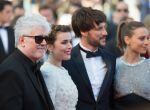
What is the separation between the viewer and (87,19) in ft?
20.4

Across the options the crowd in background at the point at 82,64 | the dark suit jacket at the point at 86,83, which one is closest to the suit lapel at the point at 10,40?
the crowd in background at the point at 82,64

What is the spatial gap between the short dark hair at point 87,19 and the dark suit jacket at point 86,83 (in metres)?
0.28

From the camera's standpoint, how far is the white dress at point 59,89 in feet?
17.7

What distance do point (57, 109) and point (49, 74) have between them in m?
0.35

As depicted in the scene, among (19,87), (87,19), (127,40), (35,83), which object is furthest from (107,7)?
(19,87)

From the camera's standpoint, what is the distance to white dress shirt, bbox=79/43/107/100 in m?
6.08

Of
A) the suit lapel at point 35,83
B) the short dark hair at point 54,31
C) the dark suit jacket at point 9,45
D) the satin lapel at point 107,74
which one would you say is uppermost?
the short dark hair at point 54,31

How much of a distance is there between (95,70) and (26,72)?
1467mm

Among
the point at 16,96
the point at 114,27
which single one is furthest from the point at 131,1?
the point at 16,96

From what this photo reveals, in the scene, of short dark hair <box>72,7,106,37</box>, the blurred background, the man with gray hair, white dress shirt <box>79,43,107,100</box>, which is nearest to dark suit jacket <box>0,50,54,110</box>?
the man with gray hair

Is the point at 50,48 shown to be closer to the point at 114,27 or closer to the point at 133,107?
the point at 133,107

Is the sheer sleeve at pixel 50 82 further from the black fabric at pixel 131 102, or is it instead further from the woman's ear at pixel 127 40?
the woman's ear at pixel 127 40

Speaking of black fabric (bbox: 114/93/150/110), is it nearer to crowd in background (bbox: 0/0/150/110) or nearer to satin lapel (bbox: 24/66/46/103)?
crowd in background (bbox: 0/0/150/110)

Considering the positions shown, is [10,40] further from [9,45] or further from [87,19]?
[87,19]
